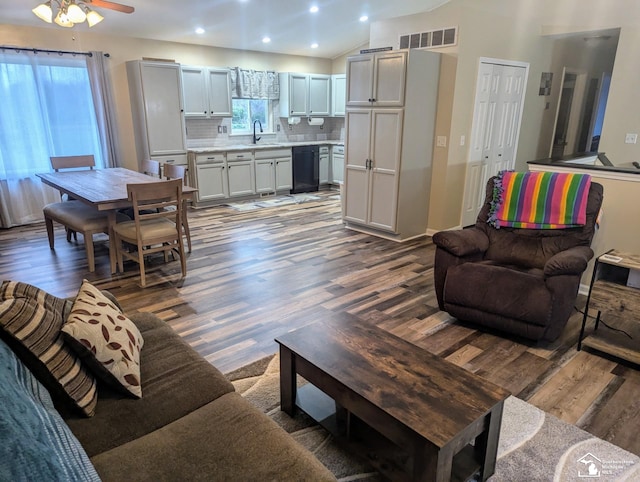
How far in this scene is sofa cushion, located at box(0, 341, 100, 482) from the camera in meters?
0.89

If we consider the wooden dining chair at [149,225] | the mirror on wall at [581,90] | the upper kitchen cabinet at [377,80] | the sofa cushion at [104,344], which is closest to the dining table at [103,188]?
the wooden dining chair at [149,225]

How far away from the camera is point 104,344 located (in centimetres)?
159

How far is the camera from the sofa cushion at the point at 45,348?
1403 millimetres

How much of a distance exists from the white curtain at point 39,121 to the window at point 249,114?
85.9 inches

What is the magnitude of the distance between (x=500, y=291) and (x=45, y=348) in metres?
2.47

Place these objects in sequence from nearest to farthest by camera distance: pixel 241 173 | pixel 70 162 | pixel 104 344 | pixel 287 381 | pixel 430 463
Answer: pixel 430 463 → pixel 104 344 → pixel 287 381 → pixel 70 162 → pixel 241 173

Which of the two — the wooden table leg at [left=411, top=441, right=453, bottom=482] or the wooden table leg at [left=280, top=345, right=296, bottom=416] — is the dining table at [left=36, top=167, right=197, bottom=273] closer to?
the wooden table leg at [left=280, top=345, right=296, bottom=416]

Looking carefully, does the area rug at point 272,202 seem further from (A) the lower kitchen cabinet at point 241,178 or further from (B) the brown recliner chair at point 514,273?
(B) the brown recliner chair at point 514,273

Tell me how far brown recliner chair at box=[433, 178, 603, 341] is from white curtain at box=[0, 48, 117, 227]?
4.96 meters

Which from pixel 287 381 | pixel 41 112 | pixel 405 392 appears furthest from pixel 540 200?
pixel 41 112

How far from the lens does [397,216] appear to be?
4.90 m

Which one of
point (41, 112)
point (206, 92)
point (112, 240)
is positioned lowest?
point (112, 240)

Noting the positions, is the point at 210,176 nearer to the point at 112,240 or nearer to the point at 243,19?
the point at 243,19

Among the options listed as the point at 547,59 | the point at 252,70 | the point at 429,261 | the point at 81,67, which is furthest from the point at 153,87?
the point at 547,59
